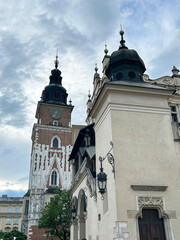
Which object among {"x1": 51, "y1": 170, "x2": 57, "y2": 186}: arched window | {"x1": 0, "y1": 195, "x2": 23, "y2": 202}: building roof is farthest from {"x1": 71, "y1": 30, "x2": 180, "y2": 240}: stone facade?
{"x1": 0, "y1": 195, "x2": 23, "y2": 202}: building roof

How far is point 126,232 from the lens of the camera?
372 inches

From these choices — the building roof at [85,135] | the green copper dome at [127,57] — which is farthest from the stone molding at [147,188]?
the green copper dome at [127,57]

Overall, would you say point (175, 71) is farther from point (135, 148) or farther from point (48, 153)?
point (48, 153)

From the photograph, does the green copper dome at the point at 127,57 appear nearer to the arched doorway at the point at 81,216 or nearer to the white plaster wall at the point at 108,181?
the white plaster wall at the point at 108,181

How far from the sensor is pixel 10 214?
7644 cm

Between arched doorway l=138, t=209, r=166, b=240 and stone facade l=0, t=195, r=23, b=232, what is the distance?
72.1 meters

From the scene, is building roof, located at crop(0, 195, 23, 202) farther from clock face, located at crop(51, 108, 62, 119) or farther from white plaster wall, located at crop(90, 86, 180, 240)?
white plaster wall, located at crop(90, 86, 180, 240)

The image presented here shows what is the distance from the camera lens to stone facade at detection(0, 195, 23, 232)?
2945 inches

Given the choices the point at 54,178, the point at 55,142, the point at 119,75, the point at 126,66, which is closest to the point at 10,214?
the point at 54,178

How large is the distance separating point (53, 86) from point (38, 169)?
1800cm

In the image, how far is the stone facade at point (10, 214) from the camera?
7481 cm

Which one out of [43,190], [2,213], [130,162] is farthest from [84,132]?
[2,213]

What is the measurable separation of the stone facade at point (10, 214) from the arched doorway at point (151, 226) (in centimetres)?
7207

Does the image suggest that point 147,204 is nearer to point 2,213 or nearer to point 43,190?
point 43,190
